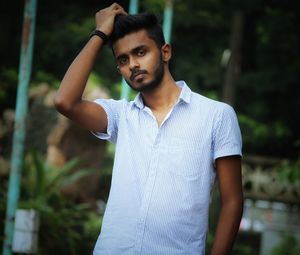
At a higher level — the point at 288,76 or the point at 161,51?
the point at 288,76

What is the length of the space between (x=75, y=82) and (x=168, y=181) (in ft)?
1.84

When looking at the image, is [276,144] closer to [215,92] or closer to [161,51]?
[215,92]

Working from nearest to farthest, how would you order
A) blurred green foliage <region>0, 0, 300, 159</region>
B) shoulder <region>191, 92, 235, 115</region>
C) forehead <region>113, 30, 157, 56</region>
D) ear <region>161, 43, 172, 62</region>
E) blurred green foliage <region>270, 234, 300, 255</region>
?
shoulder <region>191, 92, 235, 115</region> < forehead <region>113, 30, 157, 56</region> < ear <region>161, 43, 172, 62</region> < blurred green foliage <region>270, 234, 300, 255</region> < blurred green foliage <region>0, 0, 300, 159</region>

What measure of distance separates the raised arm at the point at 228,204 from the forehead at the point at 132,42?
586 mm

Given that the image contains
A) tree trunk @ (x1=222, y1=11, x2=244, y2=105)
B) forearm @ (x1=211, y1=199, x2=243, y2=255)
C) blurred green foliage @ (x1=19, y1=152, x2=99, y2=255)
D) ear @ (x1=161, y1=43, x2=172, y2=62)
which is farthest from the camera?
tree trunk @ (x1=222, y1=11, x2=244, y2=105)

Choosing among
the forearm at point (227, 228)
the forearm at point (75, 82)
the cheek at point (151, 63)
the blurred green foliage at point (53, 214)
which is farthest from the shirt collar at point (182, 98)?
the blurred green foliage at point (53, 214)

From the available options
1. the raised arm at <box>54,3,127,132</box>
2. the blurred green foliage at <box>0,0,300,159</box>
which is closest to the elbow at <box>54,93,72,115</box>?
the raised arm at <box>54,3,127,132</box>

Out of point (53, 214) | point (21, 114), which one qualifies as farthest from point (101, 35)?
point (53, 214)

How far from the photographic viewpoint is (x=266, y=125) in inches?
661

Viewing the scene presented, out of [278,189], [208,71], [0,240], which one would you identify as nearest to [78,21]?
[208,71]

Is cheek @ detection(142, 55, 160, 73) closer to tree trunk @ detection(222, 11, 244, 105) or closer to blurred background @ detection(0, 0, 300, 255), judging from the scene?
blurred background @ detection(0, 0, 300, 255)

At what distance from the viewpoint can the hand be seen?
9.16 ft

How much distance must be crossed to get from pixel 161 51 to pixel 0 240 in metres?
3.68

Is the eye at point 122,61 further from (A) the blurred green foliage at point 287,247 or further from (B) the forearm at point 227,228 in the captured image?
(A) the blurred green foliage at point 287,247
